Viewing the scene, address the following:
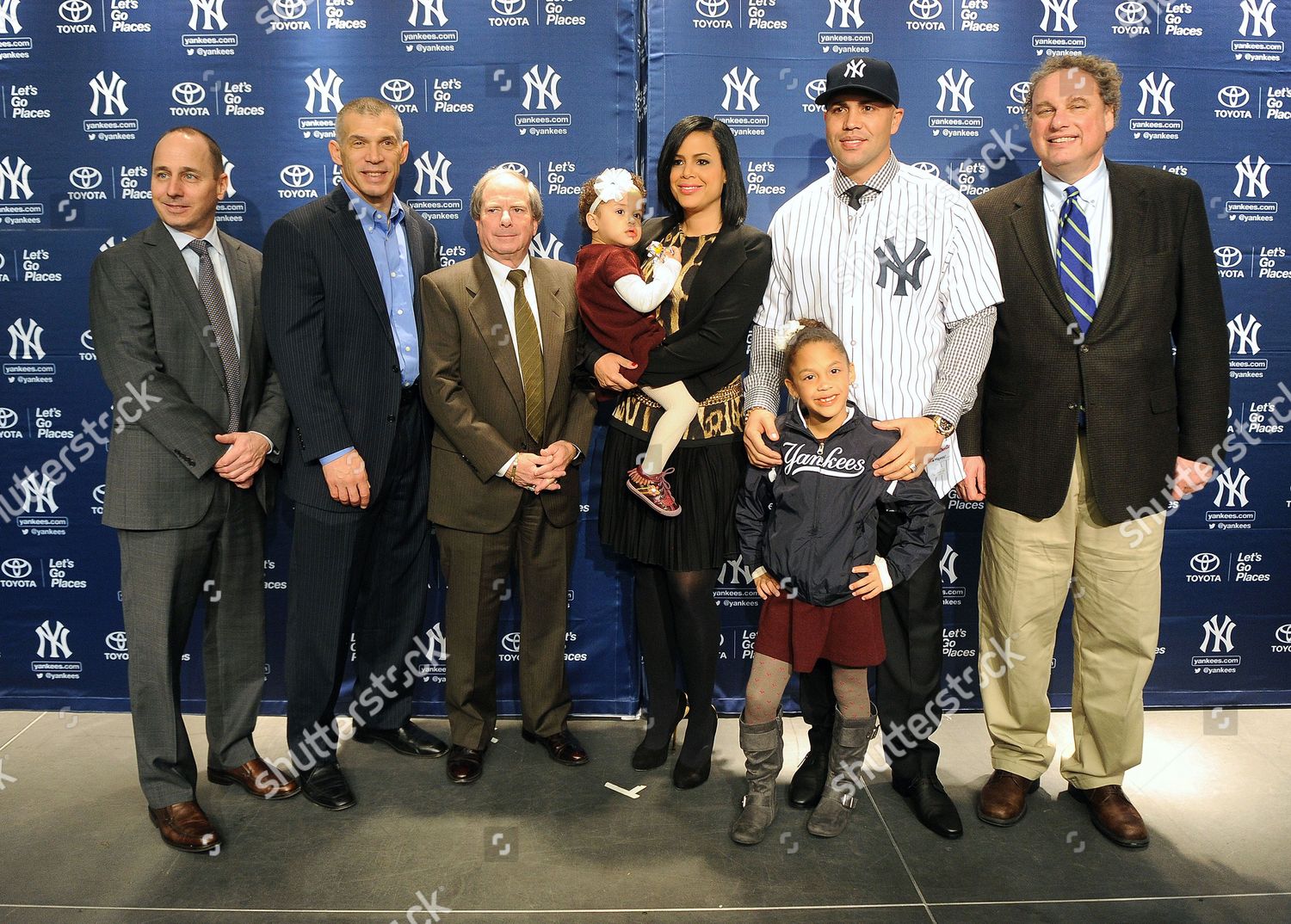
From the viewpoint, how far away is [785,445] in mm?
2771

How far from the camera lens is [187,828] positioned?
2852 millimetres

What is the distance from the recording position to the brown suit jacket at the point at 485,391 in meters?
3.05

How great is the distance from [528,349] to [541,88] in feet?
3.39

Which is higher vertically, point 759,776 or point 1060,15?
point 1060,15

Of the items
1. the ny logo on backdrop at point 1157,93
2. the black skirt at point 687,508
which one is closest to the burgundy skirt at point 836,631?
the black skirt at point 687,508

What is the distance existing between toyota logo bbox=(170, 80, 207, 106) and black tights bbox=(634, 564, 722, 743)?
7.50 ft

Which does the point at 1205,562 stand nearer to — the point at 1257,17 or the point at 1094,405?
the point at 1094,405

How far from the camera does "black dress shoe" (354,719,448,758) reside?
3.40 m

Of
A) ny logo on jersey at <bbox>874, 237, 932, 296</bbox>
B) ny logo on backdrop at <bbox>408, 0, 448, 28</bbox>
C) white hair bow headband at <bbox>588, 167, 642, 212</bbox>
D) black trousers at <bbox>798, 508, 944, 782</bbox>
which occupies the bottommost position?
black trousers at <bbox>798, 508, 944, 782</bbox>

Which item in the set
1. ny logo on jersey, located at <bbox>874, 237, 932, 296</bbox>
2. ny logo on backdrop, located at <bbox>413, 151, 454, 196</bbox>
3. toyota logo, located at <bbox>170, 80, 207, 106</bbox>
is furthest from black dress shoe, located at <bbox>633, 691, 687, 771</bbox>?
toyota logo, located at <bbox>170, 80, 207, 106</bbox>

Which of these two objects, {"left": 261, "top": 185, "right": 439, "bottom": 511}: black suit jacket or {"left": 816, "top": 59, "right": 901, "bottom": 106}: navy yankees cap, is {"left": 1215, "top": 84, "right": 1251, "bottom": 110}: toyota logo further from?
{"left": 261, "top": 185, "right": 439, "bottom": 511}: black suit jacket

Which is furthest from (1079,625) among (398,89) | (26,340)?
(26,340)

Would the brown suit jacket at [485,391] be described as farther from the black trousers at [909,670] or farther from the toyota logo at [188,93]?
the toyota logo at [188,93]

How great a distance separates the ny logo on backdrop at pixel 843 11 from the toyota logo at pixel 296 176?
6.30 feet
